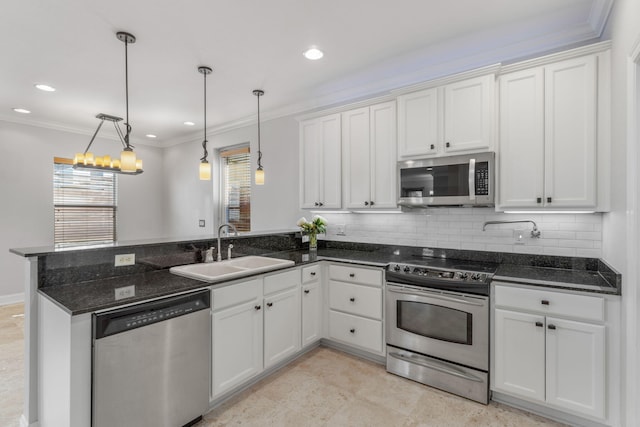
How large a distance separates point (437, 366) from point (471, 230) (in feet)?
4.25

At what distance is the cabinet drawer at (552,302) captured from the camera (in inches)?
77.4

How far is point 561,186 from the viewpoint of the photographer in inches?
90.4

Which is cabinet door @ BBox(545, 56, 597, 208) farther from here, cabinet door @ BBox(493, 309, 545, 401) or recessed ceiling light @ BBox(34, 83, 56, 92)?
recessed ceiling light @ BBox(34, 83, 56, 92)

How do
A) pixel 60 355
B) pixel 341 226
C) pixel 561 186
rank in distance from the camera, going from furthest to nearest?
pixel 341 226 < pixel 561 186 < pixel 60 355

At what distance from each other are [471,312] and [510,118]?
1.60m

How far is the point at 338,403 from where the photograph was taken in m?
2.34

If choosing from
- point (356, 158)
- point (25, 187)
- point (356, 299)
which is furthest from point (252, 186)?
point (25, 187)

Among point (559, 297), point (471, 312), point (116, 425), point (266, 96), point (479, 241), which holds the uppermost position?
point (266, 96)

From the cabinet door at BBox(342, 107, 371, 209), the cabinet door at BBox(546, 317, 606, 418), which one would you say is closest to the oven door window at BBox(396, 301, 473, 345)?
the cabinet door at BBox(546, 317, 606, 418)

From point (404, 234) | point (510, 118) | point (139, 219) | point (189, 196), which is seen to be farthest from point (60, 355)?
point (139, 219)

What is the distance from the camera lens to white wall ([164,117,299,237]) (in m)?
4.39

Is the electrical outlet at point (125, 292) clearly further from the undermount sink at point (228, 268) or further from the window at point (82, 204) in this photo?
the window at point (82, 204)

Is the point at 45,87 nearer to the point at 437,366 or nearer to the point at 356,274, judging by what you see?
the point at 356,274

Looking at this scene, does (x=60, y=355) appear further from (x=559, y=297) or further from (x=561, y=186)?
(x=561, y=186)
